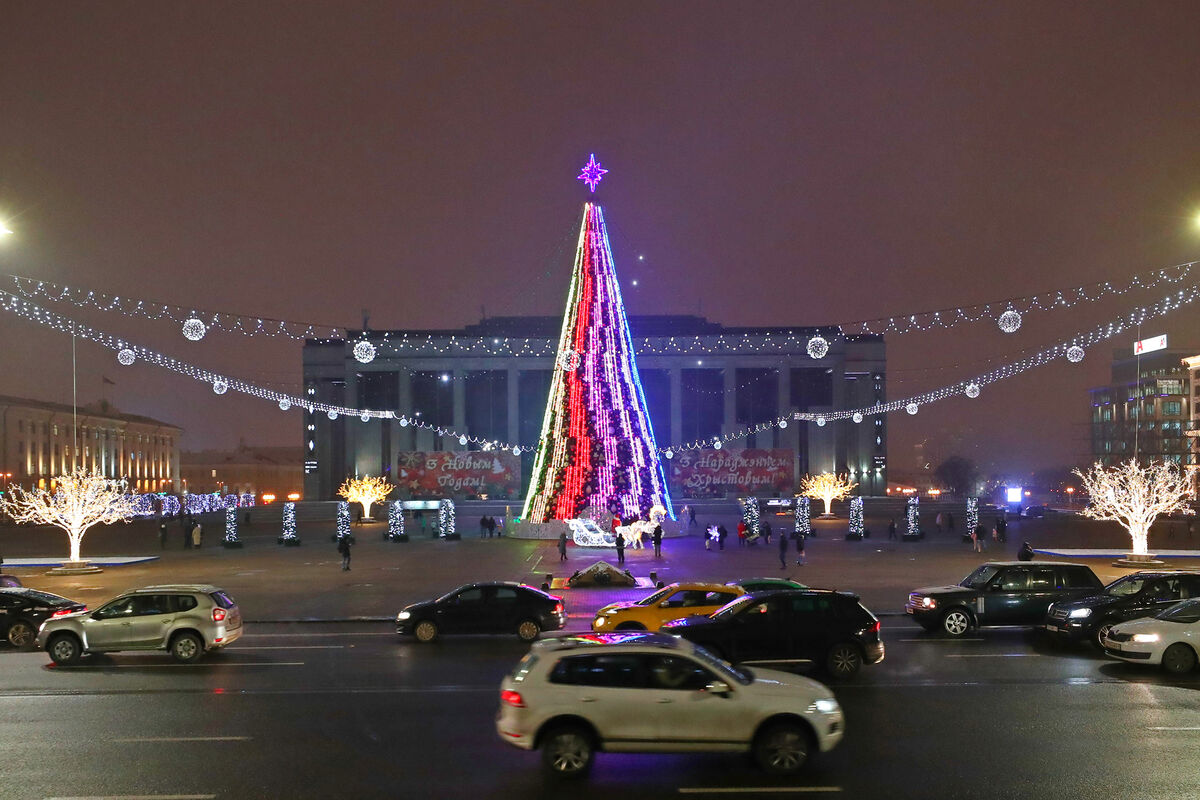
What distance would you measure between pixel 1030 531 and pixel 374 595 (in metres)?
36.2

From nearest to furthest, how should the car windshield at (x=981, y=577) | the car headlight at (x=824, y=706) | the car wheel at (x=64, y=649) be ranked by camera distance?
1. the car headlight at (x=824, y=706)
2. the car wheel at (x=64, y=649)
3. the car windshield at (x=981, y=577)

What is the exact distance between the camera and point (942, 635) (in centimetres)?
1858

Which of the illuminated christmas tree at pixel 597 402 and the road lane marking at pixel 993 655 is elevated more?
the illuminated christmas tree at pixel 597 402

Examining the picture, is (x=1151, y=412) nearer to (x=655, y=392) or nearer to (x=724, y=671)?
(x=655, y=392)

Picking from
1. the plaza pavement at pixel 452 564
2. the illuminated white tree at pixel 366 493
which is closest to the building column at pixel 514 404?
the illuminated white tree at pixel 366 493

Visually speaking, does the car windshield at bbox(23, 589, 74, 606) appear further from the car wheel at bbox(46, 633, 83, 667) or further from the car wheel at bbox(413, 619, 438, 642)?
the car wheel at bbox(413, 619, 438, 642)

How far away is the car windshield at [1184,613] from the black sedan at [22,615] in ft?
60.5

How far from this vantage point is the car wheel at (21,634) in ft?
59.3

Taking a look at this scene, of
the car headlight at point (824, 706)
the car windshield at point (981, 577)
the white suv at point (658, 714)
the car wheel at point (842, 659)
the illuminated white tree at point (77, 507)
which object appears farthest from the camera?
the illuminated white tree at point (77, 507)

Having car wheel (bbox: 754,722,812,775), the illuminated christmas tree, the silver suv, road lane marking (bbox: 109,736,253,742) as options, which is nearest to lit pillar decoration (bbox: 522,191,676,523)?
the illuminated christmas tree

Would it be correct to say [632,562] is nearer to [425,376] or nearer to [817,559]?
[817,559]

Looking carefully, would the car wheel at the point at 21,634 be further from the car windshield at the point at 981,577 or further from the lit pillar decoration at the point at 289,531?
the lit pillar decoration at the point at 289,531

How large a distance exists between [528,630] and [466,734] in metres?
7.10

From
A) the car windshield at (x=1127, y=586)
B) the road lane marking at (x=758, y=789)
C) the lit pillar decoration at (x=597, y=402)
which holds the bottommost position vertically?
the road lane marking at (x=758, y=789)
